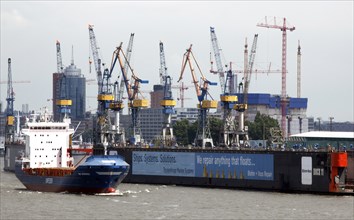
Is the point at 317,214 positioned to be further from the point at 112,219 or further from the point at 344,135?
the point at 344,135

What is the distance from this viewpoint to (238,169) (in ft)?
410

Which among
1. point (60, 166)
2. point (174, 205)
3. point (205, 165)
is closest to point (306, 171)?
point (205, 165)

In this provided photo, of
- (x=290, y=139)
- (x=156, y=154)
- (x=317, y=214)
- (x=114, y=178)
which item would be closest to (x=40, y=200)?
(x=114, y=178)

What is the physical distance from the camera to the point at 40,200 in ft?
334

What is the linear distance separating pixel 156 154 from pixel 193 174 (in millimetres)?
7577

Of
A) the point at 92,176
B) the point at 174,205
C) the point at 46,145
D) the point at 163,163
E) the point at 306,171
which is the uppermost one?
the point at 46,145

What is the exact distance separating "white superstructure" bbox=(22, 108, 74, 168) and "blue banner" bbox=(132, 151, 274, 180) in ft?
48.9

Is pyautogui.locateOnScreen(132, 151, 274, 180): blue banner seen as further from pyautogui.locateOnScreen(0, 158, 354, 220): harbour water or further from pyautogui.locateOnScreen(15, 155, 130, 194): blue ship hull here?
pyautogui.locateOnScreen(15, 155, 130, 194): blue ship hull

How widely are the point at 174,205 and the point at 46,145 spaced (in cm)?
3119

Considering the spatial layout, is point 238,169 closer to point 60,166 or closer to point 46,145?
point 60,166

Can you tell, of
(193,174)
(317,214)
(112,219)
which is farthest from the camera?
(193,174)

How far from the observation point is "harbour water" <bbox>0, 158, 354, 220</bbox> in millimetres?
86500

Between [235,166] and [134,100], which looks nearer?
[235,166]

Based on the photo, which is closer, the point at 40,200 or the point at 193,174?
the point at 40,200
